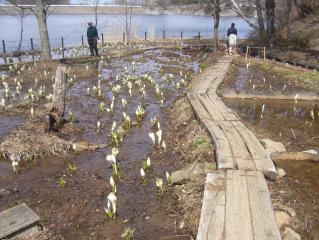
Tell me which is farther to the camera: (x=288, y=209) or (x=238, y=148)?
(x=238, y=148)

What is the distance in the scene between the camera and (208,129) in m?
8.51

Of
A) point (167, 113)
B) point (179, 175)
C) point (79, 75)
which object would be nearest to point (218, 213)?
point (179, 175)

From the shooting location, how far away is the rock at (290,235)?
198 inches

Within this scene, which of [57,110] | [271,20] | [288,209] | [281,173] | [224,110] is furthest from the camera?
[271,20]

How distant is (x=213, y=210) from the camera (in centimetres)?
513

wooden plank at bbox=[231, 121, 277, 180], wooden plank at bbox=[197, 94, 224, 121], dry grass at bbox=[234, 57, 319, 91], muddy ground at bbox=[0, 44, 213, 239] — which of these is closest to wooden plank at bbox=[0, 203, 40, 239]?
muddy ground at bbox=[0, 44, 213, 239]

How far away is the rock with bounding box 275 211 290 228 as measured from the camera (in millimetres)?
5354

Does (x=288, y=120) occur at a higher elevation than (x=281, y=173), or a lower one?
higher

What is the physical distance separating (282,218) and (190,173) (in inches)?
71.5

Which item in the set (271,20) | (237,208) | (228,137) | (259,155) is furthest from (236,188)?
(271,20)

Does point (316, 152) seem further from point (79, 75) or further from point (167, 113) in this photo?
point (79, 75)

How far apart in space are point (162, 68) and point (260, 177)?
47.4 ft

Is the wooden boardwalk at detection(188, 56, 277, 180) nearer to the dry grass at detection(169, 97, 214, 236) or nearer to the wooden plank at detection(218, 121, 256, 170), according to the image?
the wooden plank at detection(218, 121, 256, 170)

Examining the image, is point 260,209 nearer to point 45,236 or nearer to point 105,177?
point 45,236
